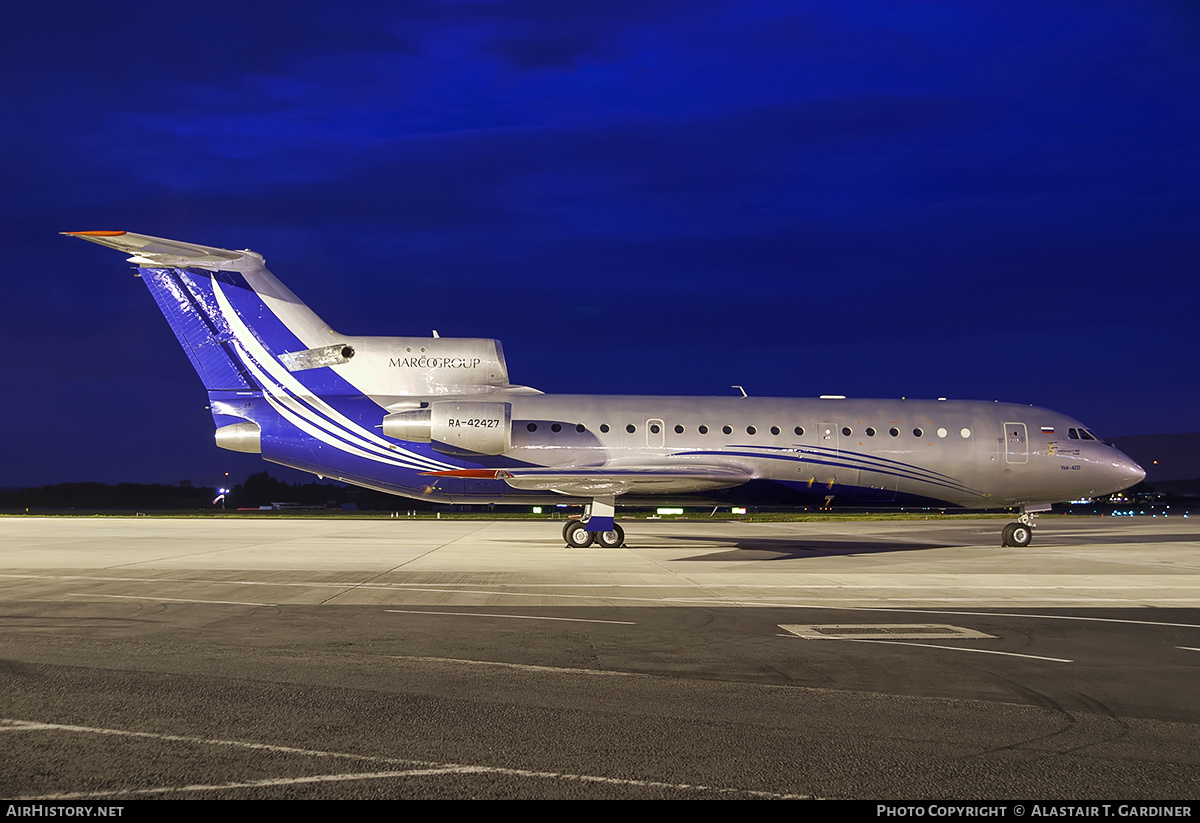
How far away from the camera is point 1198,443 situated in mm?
145125

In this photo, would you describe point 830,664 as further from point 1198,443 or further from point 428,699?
point 1198,443

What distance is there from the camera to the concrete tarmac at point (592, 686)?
14.7 ft

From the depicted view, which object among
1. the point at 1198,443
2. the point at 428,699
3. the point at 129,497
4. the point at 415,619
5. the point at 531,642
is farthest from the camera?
the point at 1198,443

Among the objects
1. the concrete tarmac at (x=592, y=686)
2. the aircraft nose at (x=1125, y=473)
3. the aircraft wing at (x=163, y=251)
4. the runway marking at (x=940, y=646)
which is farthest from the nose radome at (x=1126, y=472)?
the aircraft wing at (x=163, y=251)

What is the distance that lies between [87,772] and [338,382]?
17.7 m

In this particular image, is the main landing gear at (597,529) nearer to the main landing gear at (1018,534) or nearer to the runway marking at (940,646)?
the main landing gear at (1018,534)

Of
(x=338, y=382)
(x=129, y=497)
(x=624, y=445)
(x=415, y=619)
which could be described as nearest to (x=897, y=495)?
(x=624, y=445)

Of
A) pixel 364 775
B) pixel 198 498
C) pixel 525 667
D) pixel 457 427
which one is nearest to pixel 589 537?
pixel 457 427

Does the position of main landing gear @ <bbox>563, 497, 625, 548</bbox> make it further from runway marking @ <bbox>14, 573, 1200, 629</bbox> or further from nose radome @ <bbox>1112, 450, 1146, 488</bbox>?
nose radome @ <bbox>1112, 450, 1146, 488</bbox>

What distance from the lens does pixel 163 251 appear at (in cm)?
1977

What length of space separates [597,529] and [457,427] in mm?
4326

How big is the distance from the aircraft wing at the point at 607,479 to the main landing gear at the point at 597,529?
1.43ft

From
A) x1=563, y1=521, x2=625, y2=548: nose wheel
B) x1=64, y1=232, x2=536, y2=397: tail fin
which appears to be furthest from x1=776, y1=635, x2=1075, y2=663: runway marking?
x1=64, y1=232, x2=536, y2=397: tail fin

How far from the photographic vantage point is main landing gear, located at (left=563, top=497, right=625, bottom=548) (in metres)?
21.7
